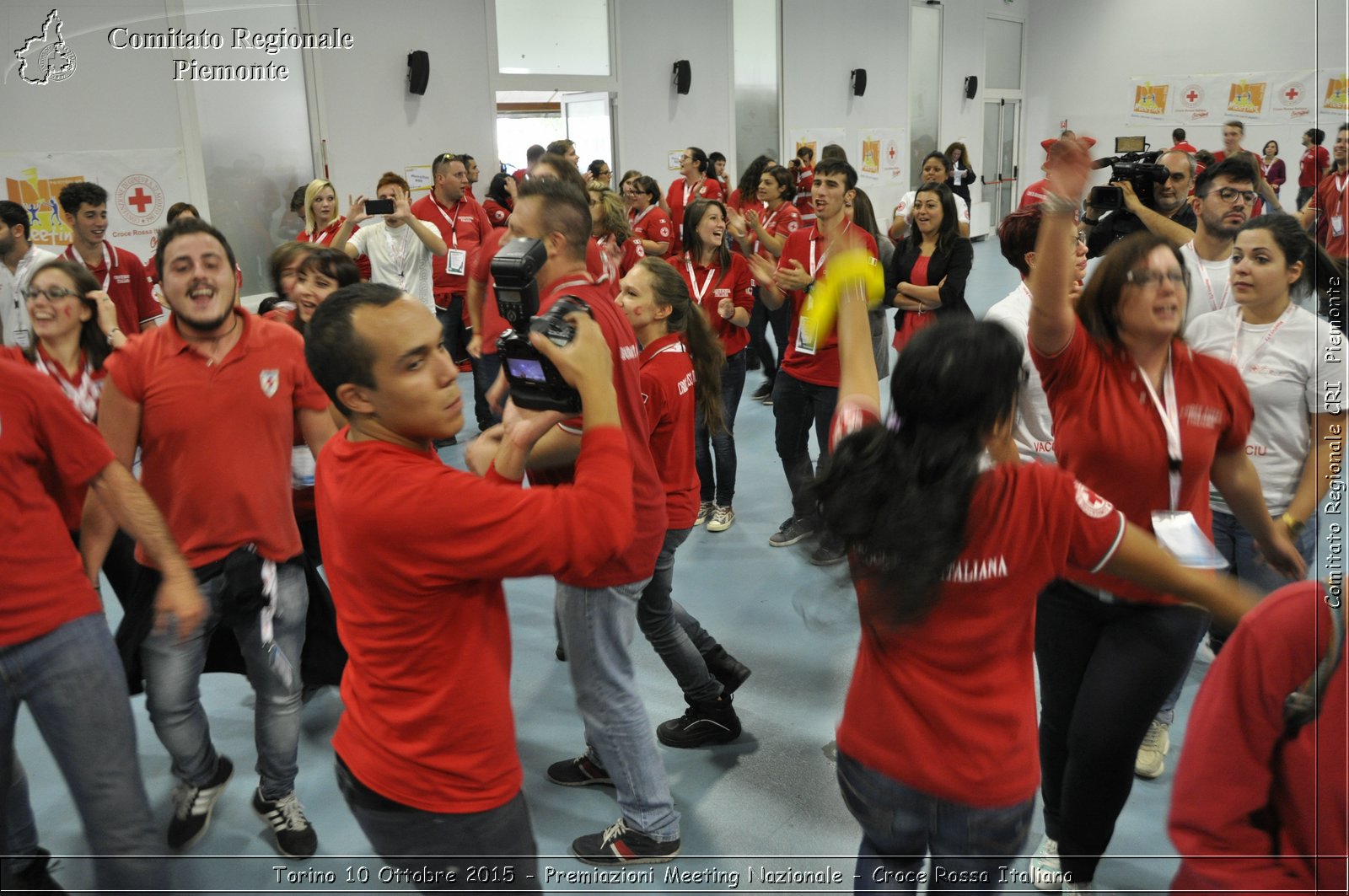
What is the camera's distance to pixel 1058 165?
1.95 metres

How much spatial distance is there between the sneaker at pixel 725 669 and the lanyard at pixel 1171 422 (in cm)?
156

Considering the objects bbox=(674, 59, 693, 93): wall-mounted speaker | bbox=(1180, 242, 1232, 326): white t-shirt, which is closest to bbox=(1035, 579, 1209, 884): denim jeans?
bbox=(1180, 242, 1232, 326): white t-shirt

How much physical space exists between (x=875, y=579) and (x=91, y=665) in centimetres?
166

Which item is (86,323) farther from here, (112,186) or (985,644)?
(112,186)

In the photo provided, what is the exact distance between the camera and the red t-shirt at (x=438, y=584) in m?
1.48

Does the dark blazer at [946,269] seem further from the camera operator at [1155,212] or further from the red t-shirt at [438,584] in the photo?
the red t-shirt at [438,584]

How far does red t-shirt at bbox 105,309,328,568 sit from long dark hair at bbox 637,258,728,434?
4.08 feet

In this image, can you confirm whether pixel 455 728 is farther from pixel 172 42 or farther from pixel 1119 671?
pixel 172 42

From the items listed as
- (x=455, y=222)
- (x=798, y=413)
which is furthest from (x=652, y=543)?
(x=455, y=222)

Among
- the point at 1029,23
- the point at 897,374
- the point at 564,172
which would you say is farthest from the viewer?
the point at 1029,23

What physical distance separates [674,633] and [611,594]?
Result: 66 cm

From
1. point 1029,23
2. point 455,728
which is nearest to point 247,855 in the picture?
point 455,728

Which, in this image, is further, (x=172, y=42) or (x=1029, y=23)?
(x=1029, y=23)

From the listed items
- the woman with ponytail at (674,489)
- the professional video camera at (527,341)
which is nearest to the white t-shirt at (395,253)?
the woman with ponytail at (674,489)
